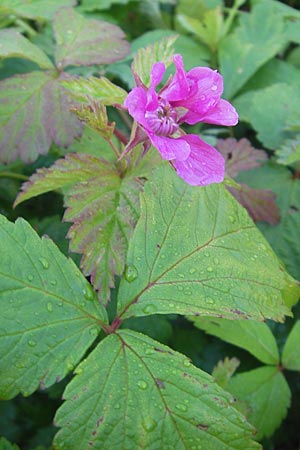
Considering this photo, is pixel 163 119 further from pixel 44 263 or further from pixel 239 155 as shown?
pixel 239 155

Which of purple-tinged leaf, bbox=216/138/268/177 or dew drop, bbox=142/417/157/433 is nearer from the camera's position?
dew drop, bbox=142/417/157/433

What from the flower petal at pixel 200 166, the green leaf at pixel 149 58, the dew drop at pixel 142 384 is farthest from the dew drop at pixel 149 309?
the green leaf at pixel 149 58

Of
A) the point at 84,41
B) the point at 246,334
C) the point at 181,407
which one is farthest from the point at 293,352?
the point at 84,41

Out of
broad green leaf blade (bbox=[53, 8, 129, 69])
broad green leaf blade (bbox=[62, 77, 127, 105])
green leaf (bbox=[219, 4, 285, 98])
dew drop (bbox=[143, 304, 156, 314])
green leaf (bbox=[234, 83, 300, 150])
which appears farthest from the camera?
green leaf (bbox=[219, 4, 285, 98])

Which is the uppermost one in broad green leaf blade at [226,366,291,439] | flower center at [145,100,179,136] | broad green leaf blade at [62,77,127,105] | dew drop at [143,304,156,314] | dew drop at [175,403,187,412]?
flower center at [145,100,179,136]

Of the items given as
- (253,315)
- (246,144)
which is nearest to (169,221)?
(253,315)

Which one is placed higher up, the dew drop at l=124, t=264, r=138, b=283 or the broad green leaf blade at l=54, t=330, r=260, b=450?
the dew drop at l=124, t=264, r=138, b=283

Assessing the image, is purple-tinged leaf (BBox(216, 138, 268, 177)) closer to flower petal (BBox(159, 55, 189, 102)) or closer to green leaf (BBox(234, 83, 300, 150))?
green leaf (BBox(234, 83, 300, 150))

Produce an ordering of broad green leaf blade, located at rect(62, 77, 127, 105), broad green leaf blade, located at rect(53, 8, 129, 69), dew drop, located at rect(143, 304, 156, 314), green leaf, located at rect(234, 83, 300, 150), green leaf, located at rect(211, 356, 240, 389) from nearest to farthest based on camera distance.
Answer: dew drop, located at rect(143, 304, 156, 314), broad green leaf blade, located at rect(62, 77, 127, 105), green leaf, located at rect(211, 356, 240, 389), broad green leaf blade, located at rect(53, 8, 129, 69), green leaf, located at rect(234, 83, 300, 150)

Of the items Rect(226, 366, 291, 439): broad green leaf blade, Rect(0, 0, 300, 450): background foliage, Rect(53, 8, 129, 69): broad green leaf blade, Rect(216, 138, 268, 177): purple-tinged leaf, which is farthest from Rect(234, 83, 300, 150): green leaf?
Rect(226, 366, 291, 439): broad green leaf blade
